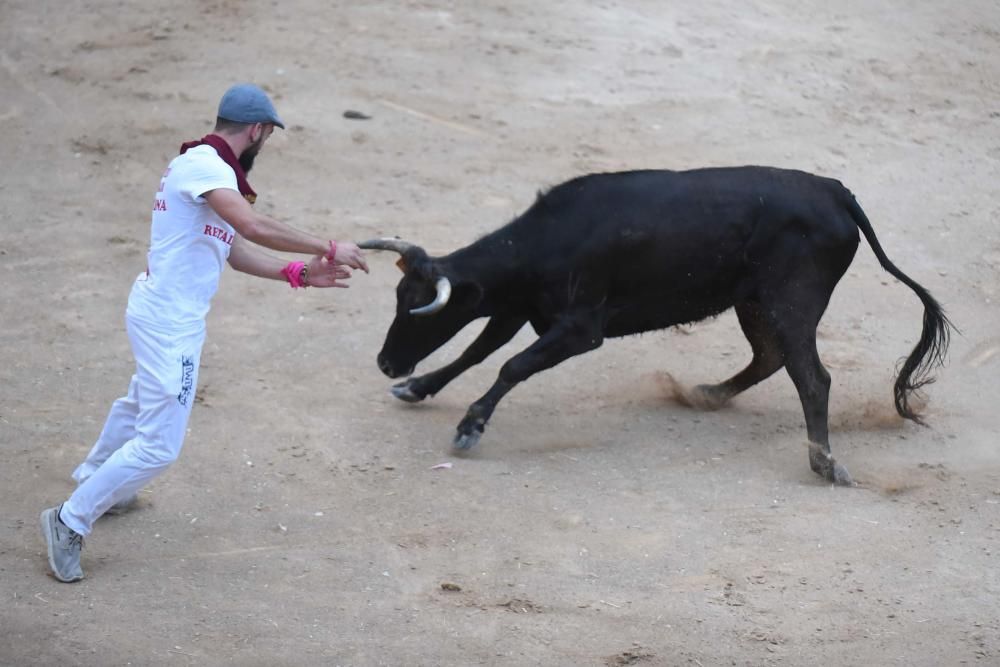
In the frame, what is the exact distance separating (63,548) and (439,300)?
2250 millimetres

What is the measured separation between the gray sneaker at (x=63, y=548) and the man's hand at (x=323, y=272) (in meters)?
1.38

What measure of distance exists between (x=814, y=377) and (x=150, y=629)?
11.9ft

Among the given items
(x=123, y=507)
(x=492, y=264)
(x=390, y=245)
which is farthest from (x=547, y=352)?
(x=123, y=507)

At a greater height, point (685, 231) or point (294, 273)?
point (294, 273)

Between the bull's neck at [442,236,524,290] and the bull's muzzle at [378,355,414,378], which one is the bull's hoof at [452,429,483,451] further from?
the bull's neck at [442,236,524,290]

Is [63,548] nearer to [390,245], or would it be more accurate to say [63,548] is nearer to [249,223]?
[249,223]

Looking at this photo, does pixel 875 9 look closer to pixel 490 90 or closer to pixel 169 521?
pixel 490 90

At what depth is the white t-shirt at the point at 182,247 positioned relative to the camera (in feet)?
18.2

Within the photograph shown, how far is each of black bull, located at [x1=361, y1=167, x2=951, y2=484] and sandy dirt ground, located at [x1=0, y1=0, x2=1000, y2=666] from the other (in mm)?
523

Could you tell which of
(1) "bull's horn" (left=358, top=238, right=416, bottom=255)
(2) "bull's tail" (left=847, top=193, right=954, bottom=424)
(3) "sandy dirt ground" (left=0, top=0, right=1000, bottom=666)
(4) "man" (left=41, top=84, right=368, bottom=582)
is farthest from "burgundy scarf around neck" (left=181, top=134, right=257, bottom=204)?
(2) "bull's tail" (left=847, top=193, right=954, bottom=424)

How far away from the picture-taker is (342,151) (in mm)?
11023

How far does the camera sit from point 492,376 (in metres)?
8.44

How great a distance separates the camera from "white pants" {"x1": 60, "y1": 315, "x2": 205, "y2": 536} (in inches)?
222

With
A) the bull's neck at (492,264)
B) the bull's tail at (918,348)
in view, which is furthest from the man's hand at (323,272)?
the bull's tail at (918,348)
